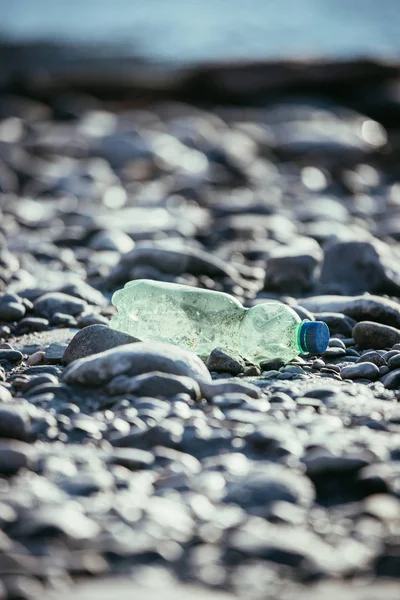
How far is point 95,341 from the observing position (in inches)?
99.8

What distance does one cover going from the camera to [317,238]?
459cm

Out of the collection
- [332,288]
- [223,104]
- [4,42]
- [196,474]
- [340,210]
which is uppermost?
[196,474]

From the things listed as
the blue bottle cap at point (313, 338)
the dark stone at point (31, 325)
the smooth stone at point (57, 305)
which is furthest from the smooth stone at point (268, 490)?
the smooth stone at point (57, 305)

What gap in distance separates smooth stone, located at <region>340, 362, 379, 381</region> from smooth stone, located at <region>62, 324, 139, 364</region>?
55cm

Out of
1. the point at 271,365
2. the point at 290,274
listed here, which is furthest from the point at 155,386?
the point at 290,274

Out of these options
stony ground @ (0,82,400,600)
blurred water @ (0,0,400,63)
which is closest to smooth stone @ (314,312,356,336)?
stony ground @ (0,82,400,600)

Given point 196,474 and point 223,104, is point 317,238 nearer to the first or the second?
point 196,474

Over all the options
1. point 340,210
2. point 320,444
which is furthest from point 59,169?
point 320,444

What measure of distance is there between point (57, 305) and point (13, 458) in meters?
1.44

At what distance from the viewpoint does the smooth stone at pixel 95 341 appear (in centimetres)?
252

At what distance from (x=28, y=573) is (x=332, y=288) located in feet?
7.70

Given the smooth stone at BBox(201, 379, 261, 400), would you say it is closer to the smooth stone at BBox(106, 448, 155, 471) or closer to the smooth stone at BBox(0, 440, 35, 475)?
the smooth stone at BBox(106, 448, 155, 471)

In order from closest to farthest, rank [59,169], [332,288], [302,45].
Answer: [332,288] < [59,169] < [302,45]

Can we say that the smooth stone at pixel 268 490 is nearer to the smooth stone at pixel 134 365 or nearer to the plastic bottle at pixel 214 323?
the smooth stone at pixel 134 365
